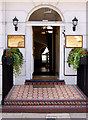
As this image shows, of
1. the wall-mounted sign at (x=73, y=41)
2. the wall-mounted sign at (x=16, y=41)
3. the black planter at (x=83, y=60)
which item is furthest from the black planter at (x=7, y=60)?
the wall-mounted sign at (x=73, y=41)

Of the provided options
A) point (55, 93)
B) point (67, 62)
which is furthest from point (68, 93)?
point (67, 62)

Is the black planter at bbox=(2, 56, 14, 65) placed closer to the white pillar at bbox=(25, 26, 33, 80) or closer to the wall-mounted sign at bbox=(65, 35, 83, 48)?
the white pillar at bbox=(25, 26, 33, 80)

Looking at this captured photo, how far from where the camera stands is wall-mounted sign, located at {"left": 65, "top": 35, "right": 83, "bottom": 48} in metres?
7.24

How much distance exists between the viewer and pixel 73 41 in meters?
7.25

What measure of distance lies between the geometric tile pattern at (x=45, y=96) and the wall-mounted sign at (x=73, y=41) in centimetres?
162

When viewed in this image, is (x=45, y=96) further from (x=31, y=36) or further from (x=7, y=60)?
(x=31, y=36)

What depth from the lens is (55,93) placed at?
604cm

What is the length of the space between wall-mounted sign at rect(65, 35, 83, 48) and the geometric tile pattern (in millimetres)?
1617

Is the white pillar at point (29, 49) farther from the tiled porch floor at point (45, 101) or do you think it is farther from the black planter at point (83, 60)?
the black planter at point (83, 60)

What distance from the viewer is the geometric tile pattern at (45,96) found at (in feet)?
17.6

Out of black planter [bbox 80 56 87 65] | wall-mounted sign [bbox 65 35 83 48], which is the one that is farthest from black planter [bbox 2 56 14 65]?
wall-mounted sign [bbox 65 35 83 48]

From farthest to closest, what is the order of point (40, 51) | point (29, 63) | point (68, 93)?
point (40, 51) → point (29, 63) → point (68, 93)

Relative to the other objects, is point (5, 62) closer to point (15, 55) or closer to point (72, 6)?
point (15, 55)

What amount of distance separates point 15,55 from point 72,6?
285 centimetres
